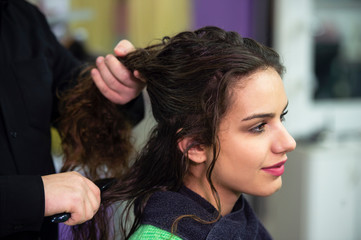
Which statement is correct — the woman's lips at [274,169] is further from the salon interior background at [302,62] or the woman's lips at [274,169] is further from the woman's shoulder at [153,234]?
the salon interior background at [302,62]

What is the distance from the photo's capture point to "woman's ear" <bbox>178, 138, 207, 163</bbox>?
3.33 ft

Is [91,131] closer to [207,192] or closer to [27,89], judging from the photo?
[27,89]

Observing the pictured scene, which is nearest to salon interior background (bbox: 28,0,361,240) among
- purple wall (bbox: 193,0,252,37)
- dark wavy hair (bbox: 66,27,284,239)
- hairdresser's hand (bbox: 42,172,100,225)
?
purple wall (bbox: 193,0,252,37)

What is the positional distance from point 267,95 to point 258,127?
0.07 m

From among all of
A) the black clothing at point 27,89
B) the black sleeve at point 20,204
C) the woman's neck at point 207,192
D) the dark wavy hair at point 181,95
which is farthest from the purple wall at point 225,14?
the black sleeve at point 20,204

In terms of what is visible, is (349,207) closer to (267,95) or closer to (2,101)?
(267,95)

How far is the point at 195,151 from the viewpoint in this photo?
102 cm

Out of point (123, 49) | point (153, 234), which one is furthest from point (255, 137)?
point (123, 49)

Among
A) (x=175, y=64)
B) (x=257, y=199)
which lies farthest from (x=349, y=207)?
(x=175, y=64)

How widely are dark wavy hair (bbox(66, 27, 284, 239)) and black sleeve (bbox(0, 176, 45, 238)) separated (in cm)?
25

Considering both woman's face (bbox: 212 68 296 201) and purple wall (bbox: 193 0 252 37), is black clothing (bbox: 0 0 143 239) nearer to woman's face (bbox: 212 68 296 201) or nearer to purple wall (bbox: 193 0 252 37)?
woman's face (bbox: 212 68 296 201)

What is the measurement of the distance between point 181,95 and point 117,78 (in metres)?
0.21

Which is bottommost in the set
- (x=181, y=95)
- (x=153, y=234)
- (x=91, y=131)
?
(x=153, y=234)

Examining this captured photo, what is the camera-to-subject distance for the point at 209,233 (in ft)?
3.20
